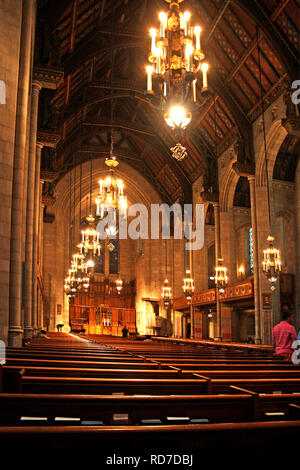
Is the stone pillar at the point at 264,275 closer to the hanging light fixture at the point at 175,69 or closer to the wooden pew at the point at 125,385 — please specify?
the hanging light fixture at the point at 175,69

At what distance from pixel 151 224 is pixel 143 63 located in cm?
1147

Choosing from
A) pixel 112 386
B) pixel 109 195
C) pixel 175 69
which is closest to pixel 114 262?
pixel 109 195

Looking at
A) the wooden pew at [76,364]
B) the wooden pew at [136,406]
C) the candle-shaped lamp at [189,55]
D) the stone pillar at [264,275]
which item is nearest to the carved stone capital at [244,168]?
the stone pillar at [264,275]

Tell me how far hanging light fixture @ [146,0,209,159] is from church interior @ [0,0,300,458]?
3 cm

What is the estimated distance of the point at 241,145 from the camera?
1747 cm

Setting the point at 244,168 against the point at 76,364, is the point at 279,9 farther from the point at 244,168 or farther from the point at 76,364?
the point at 76,364

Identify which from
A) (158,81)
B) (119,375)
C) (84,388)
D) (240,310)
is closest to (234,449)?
(84,388)

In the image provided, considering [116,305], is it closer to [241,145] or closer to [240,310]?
[240,310]

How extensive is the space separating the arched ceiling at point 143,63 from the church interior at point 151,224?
0.07 m

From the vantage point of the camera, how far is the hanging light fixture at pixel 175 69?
650cm

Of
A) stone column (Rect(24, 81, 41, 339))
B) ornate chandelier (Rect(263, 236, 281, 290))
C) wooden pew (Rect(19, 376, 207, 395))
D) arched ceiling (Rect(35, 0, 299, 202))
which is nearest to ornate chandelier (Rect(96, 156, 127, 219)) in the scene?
stone column (Rect(24, 81, 41, 339))

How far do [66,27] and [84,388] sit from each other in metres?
14.5

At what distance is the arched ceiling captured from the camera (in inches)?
555

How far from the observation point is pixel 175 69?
654 cm
